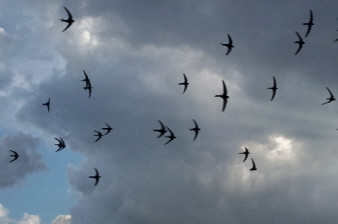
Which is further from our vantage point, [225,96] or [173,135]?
[173,135]

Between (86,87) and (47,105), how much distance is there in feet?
45.4

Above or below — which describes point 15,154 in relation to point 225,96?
below

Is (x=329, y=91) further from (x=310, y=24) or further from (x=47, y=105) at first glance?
(x=47, y=105)

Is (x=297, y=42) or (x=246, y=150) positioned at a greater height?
(x=297, y=42)

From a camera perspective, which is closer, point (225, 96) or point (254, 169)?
point (225, 96)

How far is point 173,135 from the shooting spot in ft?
452

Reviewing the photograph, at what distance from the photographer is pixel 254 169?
15375 cm

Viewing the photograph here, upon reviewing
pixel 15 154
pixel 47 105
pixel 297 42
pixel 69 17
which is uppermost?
pixel 297 42

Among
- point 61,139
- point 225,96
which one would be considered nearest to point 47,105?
point 61,139

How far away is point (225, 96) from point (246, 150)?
26.4 metres

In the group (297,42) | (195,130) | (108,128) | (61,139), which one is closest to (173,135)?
(195,130)

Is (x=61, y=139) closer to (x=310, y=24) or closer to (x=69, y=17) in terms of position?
(x=69, y=17)

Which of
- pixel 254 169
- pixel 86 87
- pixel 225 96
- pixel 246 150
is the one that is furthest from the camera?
pixel 254 169

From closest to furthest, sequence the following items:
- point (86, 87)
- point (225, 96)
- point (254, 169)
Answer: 1. point (225, 96)
2. point (86, 87)
3. point (254, 169)
